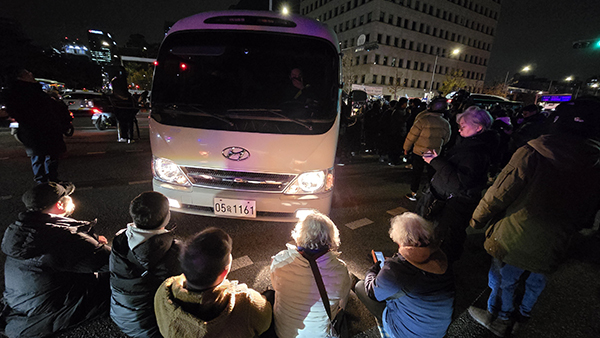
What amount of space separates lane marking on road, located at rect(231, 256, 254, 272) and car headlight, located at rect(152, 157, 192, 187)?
3.42 feet

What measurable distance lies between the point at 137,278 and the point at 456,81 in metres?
63.3

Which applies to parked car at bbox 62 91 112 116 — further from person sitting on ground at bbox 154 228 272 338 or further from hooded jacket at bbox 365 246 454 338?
hooded jacket at bbox 365 246 454 338

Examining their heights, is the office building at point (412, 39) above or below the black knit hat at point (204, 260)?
above

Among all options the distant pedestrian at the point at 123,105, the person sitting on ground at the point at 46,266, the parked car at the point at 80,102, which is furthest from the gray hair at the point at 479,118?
the parked car at the point at 80,102

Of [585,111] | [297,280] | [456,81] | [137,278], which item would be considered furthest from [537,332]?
[456,81]

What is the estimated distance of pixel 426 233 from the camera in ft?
5.29

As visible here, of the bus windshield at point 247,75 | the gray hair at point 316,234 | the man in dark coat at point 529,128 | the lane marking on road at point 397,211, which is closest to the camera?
the gray hair at point 316,234

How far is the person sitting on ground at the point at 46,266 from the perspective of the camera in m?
1.65

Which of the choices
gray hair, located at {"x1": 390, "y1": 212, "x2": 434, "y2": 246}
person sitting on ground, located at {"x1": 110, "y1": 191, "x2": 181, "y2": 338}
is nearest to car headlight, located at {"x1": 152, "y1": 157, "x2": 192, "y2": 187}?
person sitting on ground, located at {"x1": 110, "y1": 191, "x2": 181, "y2": 338}

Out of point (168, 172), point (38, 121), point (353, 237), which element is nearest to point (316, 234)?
point (168, 172)

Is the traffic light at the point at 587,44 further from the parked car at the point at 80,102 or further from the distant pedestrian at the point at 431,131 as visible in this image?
the parked car at the point at 80,102

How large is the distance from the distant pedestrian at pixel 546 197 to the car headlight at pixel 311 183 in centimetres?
141

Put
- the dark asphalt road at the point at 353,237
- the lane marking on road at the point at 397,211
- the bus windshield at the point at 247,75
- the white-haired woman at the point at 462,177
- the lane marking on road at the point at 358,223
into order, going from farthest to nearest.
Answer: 1. the lane marking on road at the point at 397,211
2. the lane marking on road at the point at 358,223
3. the bus windshield at the point at 247,75
4. the white-haired woman at the point at 462,177
5. the dark asphalt road at the point at 353,237

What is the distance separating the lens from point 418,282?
A: 1579 mm
